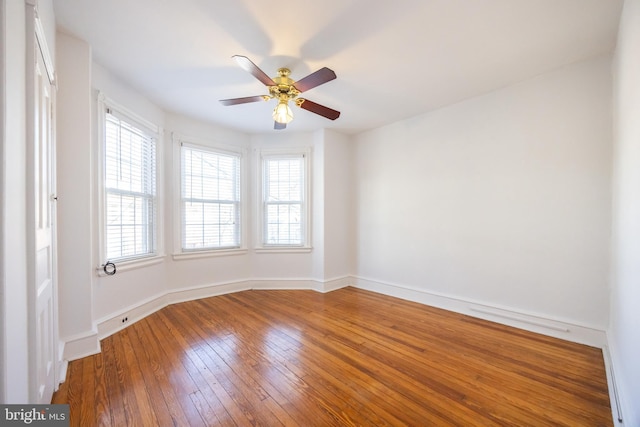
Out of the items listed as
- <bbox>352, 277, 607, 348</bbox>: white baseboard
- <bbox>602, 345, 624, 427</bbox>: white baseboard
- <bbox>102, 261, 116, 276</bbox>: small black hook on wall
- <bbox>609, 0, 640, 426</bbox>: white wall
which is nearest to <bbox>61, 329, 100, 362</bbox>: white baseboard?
<bbox>102, 261, 116, 276</bbox>: small black hook on wall

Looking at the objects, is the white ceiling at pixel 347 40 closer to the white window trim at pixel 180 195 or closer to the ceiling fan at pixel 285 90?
the ceiling fan at pixel 285 90

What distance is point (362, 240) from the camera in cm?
448

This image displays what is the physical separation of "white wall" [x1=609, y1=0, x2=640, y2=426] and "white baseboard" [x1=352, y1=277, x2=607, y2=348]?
33 cm

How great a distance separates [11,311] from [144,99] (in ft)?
9.58

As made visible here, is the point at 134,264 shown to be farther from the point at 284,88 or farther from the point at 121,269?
the point at 284,88

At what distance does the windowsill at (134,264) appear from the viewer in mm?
2544

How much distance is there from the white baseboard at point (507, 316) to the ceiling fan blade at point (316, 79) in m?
3.02

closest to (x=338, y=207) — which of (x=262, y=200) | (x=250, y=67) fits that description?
(x=262, y=200)

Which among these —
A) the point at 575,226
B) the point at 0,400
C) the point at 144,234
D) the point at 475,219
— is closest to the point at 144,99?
the point at 144,234

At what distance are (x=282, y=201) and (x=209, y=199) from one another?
3.80ft

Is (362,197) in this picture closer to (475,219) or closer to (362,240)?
(362,240)

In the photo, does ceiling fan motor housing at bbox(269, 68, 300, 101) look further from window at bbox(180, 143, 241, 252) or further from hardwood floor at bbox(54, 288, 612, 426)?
hardwood floor at bbox(54, 288, 612, 426)

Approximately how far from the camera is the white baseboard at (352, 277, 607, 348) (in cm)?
238

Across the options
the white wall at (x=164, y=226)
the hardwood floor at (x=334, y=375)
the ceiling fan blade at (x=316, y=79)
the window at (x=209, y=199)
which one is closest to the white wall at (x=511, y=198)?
the hardwood floor at (x=334, y=375)
